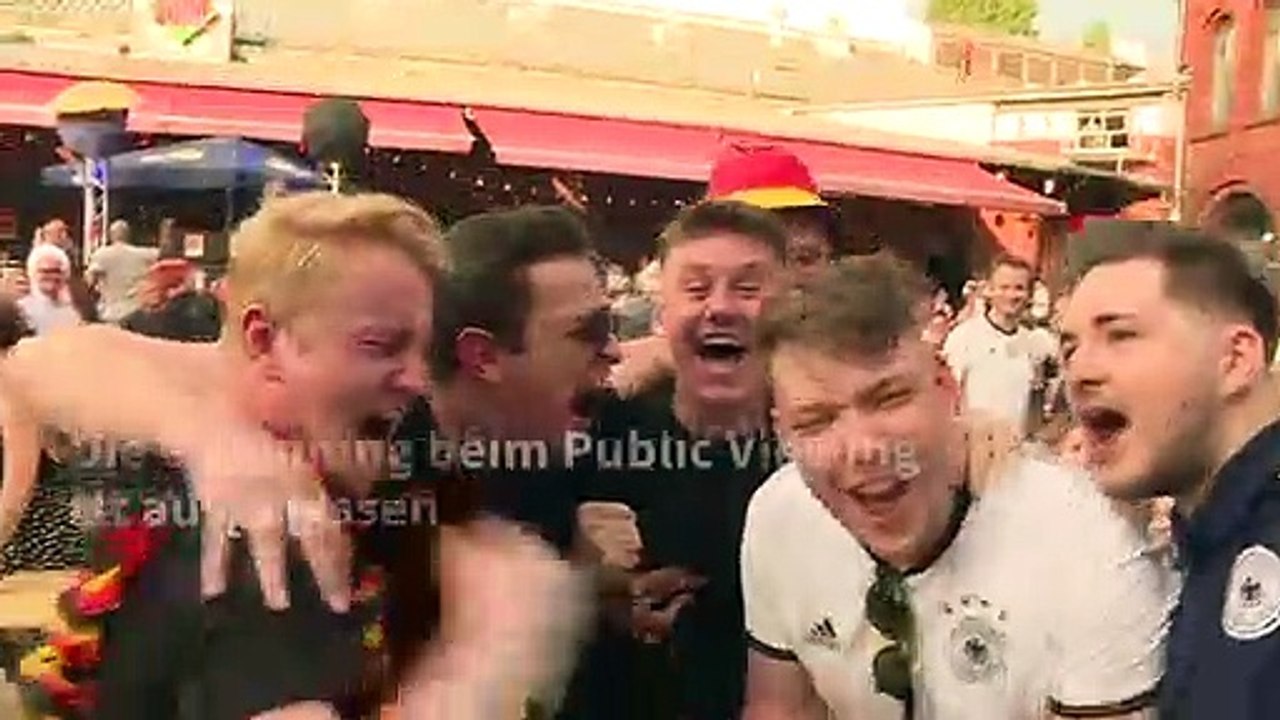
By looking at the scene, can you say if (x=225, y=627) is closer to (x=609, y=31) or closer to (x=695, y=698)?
(x=695, y=698)

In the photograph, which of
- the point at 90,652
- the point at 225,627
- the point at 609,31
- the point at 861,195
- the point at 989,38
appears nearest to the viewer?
the point at 225,627

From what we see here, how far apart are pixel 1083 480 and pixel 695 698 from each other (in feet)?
0.93

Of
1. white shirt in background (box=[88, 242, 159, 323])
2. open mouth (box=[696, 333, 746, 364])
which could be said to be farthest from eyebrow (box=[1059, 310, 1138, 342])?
white shirt in background (box=[88, 242, 159, 323])

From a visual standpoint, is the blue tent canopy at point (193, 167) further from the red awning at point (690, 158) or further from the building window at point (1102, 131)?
the building window at point (1102, 131)

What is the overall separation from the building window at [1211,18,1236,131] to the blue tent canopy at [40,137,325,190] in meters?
0.69

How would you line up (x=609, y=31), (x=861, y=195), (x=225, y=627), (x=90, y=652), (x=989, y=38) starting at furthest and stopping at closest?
(x=989, y=38)
(x=609, y=31)
(x=861, y=195)
(x=90, y=652)
(x=225, y=627)

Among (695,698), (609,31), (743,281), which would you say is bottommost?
(695,698)

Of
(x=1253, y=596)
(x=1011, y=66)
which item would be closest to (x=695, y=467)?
(x=1253, y=596)

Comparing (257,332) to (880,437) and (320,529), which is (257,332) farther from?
(880,437)

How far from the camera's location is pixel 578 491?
1.23 metres

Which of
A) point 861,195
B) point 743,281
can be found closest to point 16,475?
point 743,281

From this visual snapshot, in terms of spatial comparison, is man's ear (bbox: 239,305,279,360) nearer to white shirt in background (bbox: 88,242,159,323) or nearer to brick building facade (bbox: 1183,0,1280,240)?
white shirt in background (bbox: 88,242,159,323)

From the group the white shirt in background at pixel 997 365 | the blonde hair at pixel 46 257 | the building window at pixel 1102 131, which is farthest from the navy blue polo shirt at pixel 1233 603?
the blonde hair at pixel 46 257

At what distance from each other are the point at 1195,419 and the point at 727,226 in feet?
0.99
